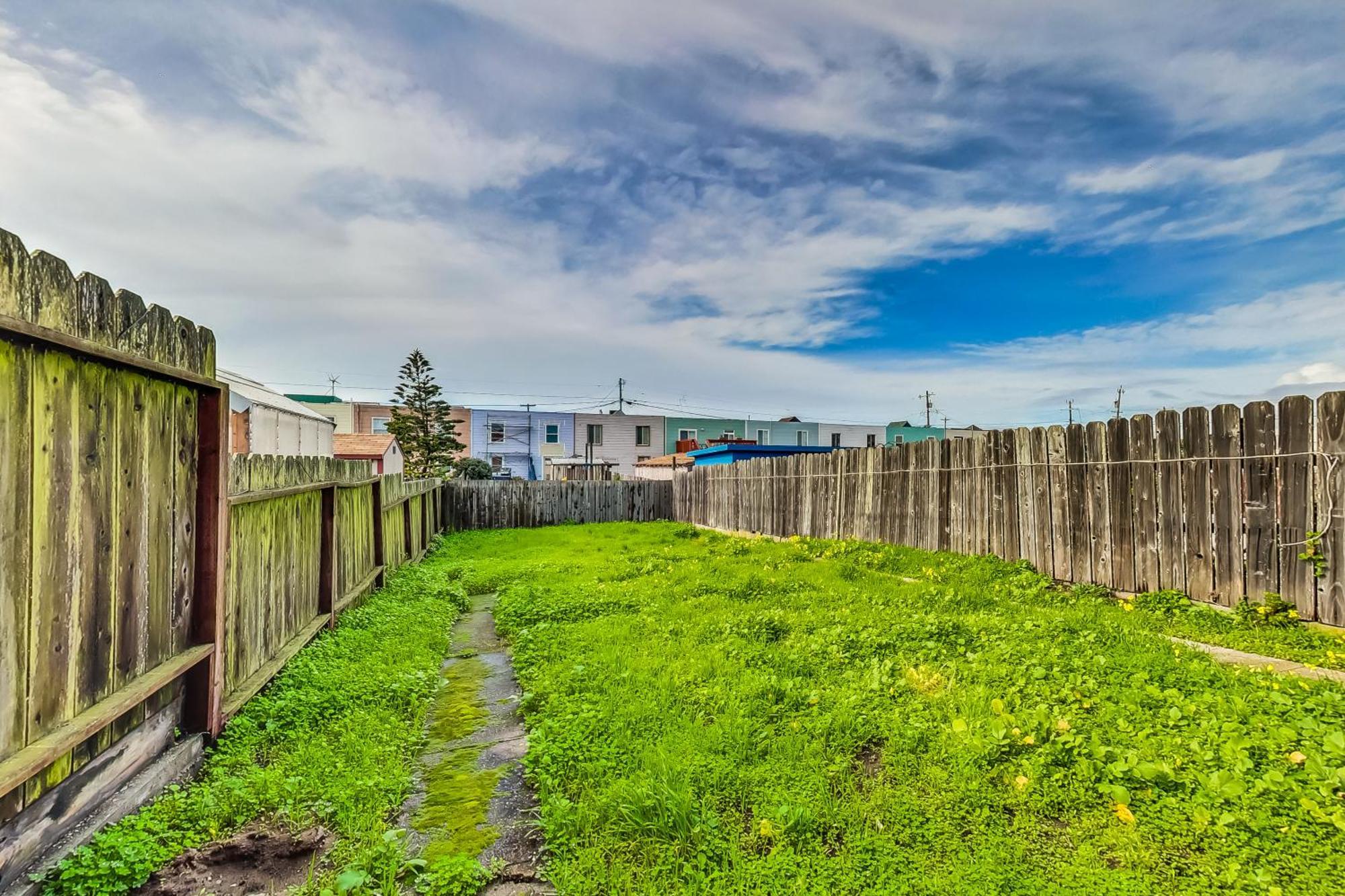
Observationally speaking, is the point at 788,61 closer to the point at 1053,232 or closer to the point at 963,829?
the point at 963,829

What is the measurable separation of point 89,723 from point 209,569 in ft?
3.43

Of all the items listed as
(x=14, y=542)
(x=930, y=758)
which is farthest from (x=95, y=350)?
(x=930, y=758)

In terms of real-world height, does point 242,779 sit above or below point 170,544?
below

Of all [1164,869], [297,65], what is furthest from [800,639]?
[297,65]

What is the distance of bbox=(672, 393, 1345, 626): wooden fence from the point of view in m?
4.61

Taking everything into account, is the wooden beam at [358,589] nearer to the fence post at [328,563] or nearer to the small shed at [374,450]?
the fence post at [328,563]

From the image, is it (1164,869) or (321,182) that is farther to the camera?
(321,182)

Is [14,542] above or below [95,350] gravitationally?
below

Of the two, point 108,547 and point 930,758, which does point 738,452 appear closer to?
point 930,758

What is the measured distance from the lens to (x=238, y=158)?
5668 millimetres

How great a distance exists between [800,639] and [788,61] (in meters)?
6.97

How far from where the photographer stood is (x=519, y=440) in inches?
1522

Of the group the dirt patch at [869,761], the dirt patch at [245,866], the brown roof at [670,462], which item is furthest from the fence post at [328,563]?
the brown roof at [670,462]

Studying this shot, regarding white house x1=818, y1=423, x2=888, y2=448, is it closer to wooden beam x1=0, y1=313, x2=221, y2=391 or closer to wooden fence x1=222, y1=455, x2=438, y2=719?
wooden fence x1=222, y1=455, x2=438, y2=719
